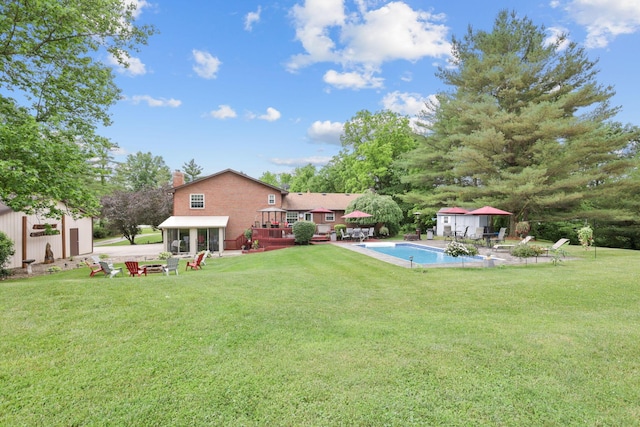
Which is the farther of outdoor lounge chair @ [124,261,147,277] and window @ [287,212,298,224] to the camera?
window @ [287,212,298,224]

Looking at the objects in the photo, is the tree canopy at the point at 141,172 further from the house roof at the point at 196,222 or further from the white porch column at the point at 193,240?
the white porch column at the point at 193,240

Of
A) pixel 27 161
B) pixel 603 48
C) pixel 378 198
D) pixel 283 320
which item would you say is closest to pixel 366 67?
pixel 378 198

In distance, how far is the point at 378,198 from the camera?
2825 centimetres

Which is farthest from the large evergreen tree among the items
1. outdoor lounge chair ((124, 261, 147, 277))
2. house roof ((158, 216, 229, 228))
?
outdoor lounge chair ((124, 261, 147, 277))

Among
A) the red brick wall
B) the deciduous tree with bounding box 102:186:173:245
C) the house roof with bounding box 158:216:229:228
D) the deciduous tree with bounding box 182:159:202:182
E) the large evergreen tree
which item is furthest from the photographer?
the deciduous tree with bounding box 182:159:202:182

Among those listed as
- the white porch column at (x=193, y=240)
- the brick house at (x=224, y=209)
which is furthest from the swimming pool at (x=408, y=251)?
the white porch column at (x=193, y=240)

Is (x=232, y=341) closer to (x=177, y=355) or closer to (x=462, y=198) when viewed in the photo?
(x=177, y=355)

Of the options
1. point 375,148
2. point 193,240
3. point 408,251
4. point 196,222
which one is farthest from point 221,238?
point 375,148

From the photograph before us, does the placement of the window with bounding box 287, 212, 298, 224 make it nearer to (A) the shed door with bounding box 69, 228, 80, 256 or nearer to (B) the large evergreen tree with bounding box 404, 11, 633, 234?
(B) the large evergreen tree with bounding box 404, 11, 633, 234

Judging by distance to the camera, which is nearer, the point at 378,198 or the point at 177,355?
the point at 177,355

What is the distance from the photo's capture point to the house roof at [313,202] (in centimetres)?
3021

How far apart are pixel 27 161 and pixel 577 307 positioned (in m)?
16.9

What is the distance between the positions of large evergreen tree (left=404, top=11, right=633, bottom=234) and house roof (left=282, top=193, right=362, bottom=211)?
932 cm

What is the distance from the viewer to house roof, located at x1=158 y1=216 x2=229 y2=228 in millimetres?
23797
